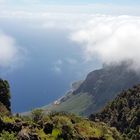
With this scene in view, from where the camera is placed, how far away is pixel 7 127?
7981 centimetres

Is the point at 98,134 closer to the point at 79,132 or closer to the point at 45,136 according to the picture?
the point at 79,132

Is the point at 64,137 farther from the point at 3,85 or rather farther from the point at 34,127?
the point at 3,85

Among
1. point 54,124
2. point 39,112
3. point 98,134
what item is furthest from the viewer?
point 39,112

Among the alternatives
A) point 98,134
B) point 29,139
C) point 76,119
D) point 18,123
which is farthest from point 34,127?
point 76,119

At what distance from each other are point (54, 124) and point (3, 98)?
164 ft

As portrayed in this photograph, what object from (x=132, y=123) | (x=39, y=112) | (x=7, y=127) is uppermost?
(x=132, y=123)

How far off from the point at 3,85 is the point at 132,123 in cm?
7201

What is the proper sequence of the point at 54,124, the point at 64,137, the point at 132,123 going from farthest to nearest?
the point at 132,123 < the point at 54,124 < the point at 64,137

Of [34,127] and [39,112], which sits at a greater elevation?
[39,112]

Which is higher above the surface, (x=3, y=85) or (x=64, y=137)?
(x=3, y=85)

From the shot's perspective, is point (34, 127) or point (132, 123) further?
point (132, 123)

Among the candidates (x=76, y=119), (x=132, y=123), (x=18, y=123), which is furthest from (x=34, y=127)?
(x=132, y=123)

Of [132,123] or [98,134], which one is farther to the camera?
[132,123]

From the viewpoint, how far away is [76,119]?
106m
